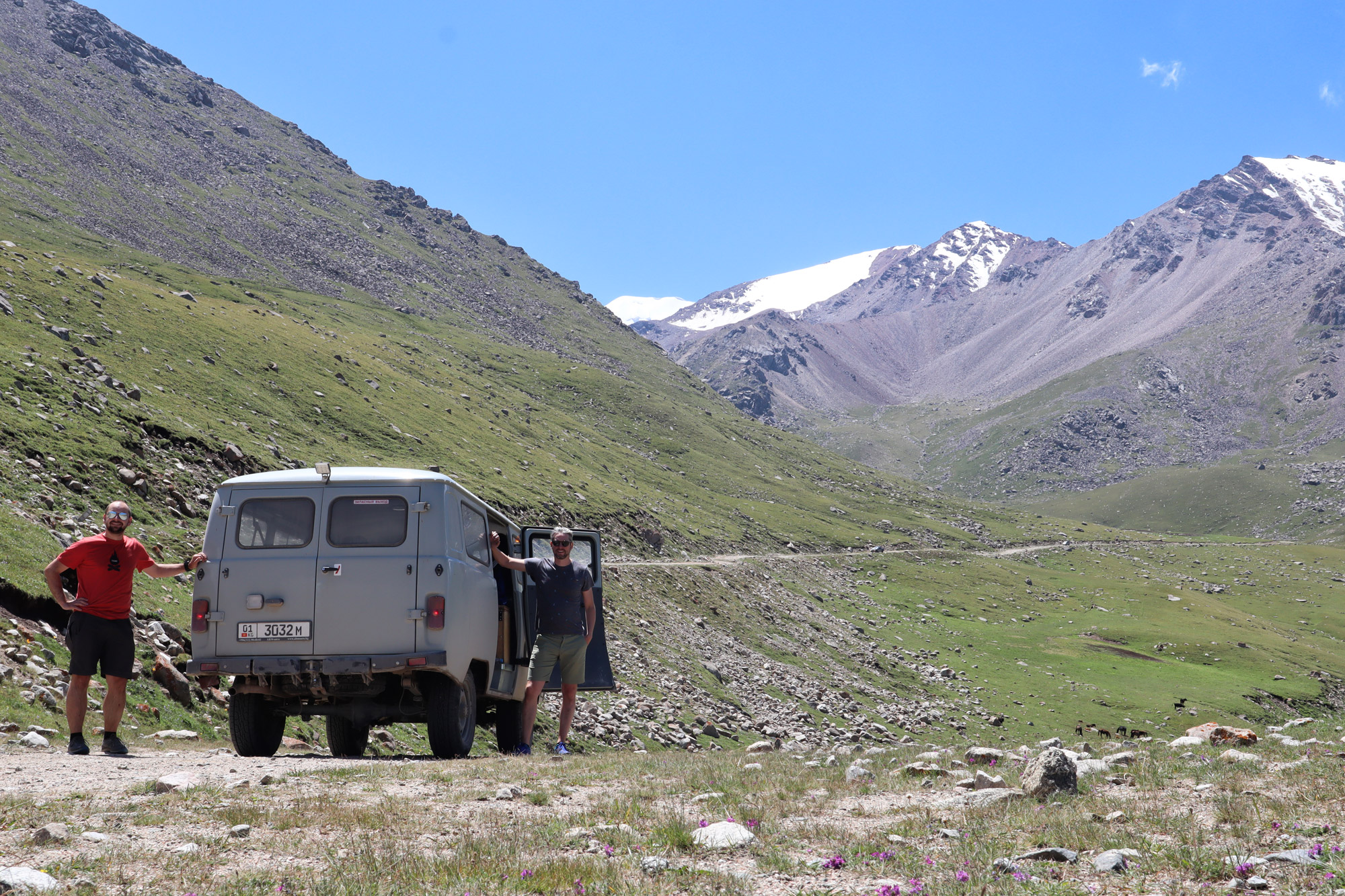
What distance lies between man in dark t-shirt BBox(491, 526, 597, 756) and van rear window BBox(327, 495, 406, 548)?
7.31 ft

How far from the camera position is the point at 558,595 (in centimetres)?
1460

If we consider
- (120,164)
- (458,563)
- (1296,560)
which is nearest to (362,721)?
(458,563)

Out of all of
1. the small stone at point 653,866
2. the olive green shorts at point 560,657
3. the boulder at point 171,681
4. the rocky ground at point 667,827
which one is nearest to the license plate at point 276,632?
the rocky ground at point 667,827

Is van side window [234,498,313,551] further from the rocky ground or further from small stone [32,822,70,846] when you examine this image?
small stone [32,822,70,846]

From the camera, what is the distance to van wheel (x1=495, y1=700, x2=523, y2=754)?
16.9m

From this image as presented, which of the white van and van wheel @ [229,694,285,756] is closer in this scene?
the white van

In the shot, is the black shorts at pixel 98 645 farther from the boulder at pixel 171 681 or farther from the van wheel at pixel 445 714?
the van wheel at pixel 445 714

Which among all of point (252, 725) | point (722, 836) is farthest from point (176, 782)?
point (722, 836)

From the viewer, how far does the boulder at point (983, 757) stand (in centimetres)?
1286

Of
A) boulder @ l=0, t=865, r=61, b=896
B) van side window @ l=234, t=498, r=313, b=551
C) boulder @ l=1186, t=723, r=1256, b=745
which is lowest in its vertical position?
boulder @ l=1186, t=723, r=1256, b=745

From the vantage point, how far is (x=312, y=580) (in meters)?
12.3

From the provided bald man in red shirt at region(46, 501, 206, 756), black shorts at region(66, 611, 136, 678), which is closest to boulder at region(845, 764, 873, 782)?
bald man in red shirt at region(46, 501, 206, 756)

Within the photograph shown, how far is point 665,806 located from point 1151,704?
59.4m

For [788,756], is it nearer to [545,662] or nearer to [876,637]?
Answer: [545,662]
